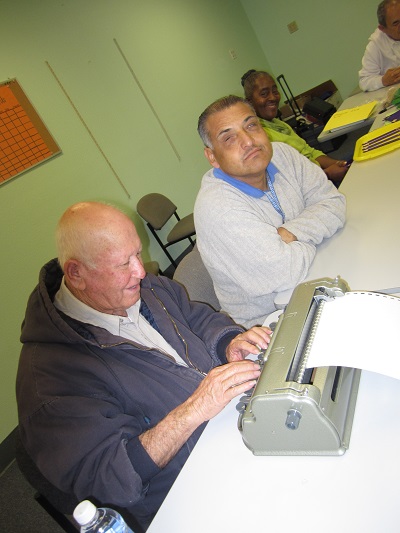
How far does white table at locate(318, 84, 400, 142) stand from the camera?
8.48 ft

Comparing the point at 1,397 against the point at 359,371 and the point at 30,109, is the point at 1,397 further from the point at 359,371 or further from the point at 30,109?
the point at 359,371

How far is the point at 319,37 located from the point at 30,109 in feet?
17.0

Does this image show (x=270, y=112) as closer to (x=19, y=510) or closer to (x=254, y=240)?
(x=254, y=240)

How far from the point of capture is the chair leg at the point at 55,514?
108 cm

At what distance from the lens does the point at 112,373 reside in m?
1.11

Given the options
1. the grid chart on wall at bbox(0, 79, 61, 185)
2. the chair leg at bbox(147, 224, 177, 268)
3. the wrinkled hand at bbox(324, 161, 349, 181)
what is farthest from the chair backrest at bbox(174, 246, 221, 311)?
the chair leg at bbox(147, 224, 177, 268)

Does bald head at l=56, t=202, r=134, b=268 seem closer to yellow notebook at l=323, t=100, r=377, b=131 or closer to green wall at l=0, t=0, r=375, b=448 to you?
green wall at l=0, t=0, r=375, b=448

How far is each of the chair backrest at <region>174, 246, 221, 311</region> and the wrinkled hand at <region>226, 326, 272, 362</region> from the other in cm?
48

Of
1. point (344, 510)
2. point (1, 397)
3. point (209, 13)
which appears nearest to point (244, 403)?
point (344, 510)

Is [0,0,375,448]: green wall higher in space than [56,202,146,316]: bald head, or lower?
higher

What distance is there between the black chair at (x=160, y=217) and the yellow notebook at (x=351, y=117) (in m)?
1.51

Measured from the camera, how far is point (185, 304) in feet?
5.15

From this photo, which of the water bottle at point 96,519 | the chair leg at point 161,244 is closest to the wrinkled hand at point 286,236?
the water bottle at point 96,519

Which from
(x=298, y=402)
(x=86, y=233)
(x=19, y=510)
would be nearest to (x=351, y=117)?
(x=86, y=233)
